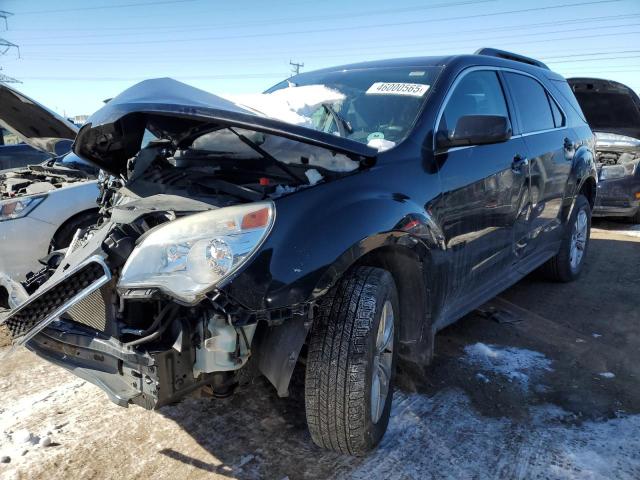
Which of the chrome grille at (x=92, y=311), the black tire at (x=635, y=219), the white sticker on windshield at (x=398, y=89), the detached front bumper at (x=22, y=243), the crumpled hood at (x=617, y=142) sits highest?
the white sticker on windshield at (x=398, y=89)

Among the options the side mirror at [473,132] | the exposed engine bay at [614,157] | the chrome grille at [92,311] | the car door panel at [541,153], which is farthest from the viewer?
the exposed engine bay at [614,157]

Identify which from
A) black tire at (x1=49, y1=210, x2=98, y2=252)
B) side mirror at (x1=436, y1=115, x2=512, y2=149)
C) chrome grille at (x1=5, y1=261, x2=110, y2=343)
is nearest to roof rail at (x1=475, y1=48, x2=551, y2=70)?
side mirror at (x1=436, y1=115, x2=512, y2=149)

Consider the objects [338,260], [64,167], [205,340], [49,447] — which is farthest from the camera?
[64,167]

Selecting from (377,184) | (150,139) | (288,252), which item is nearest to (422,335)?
(377,184)

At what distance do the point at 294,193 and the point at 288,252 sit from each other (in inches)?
11.6

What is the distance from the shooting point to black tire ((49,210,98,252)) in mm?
4590

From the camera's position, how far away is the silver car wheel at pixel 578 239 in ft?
16.7

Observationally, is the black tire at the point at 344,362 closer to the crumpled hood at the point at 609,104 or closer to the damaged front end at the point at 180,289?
the damaged front end at the point at 180,289

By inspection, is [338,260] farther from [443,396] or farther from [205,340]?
[443,396]

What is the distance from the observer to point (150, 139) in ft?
10.2

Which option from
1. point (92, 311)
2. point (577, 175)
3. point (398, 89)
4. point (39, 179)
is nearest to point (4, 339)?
point (39, 179)

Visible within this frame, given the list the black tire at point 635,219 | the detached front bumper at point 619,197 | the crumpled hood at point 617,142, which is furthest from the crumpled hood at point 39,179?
the black tire at point 635,219

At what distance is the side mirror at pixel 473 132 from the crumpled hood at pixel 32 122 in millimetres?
3242

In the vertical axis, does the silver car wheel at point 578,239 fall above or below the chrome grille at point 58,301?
below
